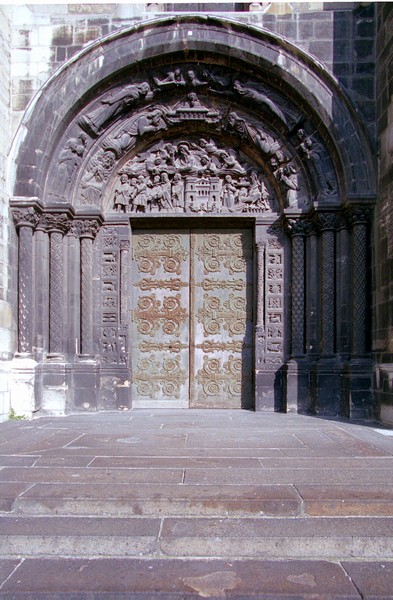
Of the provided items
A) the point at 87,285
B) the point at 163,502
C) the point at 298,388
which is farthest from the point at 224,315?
the point at 163,502

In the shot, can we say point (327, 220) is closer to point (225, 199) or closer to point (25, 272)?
point (225, 199)

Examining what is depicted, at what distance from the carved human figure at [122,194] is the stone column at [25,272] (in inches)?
53.6

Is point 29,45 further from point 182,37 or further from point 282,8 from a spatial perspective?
point 282,8

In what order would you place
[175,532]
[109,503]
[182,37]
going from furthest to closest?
[182,37] < [109,503] < [175,532]

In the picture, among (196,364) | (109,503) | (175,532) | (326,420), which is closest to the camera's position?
(175,532)

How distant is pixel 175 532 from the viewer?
327cm

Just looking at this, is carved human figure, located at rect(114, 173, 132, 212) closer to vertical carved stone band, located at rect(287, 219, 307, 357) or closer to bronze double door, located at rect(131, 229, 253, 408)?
bronze double door, located at rect(131, 229, 253, 408)

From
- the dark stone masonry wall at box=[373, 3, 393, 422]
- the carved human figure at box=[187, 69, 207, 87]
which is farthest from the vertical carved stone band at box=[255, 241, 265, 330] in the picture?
→ the carved human figure at box=[187, 69, 207, 87]

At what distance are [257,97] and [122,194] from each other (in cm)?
248

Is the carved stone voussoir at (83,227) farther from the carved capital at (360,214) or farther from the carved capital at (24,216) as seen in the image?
the carved capital at (360,214)

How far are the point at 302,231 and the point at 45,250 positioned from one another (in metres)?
3.77

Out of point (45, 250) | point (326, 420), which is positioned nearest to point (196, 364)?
point (326, 420)

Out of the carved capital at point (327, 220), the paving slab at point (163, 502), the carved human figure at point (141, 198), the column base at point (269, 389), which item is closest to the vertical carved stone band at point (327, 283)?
the carved capital at point (327, 220)

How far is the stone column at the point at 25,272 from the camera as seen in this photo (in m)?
7.38
